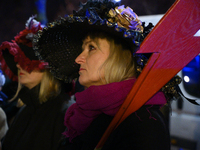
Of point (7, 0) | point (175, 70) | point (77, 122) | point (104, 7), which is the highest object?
point (7, 0)

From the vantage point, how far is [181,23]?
64 centimetres

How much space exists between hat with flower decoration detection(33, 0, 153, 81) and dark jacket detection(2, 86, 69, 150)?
307 millimetres

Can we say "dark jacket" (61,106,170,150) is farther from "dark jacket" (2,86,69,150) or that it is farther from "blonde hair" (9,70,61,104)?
"blonde hair" (9,70,61,104)

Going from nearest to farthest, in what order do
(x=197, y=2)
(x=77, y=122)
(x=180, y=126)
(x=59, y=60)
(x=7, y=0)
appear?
(x=197, y=2)
(x=77, y=122)
(x=59, y=60)
(x=180, y=126)
(x=7, y=0)

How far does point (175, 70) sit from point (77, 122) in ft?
2.08

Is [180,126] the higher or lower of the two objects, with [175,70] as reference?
lower

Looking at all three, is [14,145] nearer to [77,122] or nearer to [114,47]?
[77,122]

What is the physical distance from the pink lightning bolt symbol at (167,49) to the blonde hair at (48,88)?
86 centimetres

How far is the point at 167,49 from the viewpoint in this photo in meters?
0.66

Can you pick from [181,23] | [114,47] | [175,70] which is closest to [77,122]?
[114,47]

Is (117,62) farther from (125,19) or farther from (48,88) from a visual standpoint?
(48,88)

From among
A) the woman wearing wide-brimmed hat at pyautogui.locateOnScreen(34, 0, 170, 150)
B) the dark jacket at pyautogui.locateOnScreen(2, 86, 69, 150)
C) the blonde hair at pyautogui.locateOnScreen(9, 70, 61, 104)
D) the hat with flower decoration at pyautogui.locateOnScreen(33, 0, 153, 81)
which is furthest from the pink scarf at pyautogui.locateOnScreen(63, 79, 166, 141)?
the blonde hair at pyautogui.locateOnScreen(9, 70, 61, 104)

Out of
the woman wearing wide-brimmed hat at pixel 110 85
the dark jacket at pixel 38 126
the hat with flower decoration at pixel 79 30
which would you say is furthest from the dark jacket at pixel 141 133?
the dark jacket at pixel 38 126

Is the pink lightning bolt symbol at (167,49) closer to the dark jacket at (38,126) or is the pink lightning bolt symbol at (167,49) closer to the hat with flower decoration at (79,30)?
the hat with flower decoration at (79,30)
